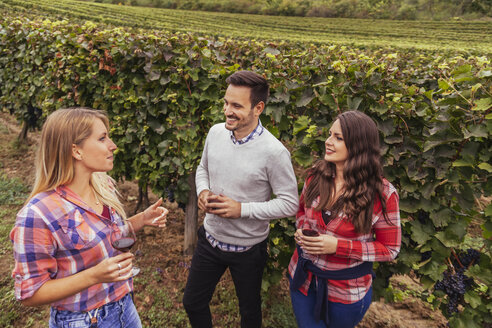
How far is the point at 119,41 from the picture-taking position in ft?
12.2

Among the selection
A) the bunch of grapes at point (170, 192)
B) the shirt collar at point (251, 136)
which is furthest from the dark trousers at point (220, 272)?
the bunch of grapes at point (170, 192)

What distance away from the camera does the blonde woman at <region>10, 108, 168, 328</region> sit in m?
1.42

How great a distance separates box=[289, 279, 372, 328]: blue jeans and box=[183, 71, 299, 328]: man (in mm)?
455

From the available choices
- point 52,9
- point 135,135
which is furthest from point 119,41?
point 52,9

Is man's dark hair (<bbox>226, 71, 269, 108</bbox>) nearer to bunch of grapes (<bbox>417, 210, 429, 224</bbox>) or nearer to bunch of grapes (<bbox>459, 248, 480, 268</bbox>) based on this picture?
bunch of grapes (<bbox>417, 210, 429, 224</bbox>)

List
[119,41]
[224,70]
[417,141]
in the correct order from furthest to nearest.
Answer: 1. [119,41]
2. [224,70]
3. [417,141]

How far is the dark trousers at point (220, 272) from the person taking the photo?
236 cm

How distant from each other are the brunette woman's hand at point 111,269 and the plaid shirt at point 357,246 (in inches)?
48.5

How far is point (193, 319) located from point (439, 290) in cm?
216

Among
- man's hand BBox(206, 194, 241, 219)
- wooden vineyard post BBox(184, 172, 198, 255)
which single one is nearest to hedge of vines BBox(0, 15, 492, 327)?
wooden vineyard post BBox(184, 172, 198, 255)

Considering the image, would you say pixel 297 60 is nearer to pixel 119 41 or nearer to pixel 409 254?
pixel 409 254

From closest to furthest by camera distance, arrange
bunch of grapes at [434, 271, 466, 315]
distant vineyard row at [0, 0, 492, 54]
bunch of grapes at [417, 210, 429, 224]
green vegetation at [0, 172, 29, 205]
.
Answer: bunch of grapes at [434, 271, 466, 315]
bunch of grapes at [417, 210, 429, 224]
green vegetation at [0, 172, 29, 205]
distant vineyard row at [0, 0, 492, 54]

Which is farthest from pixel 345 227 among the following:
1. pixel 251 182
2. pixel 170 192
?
pixel 170 192

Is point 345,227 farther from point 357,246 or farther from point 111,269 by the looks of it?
point 111,269
